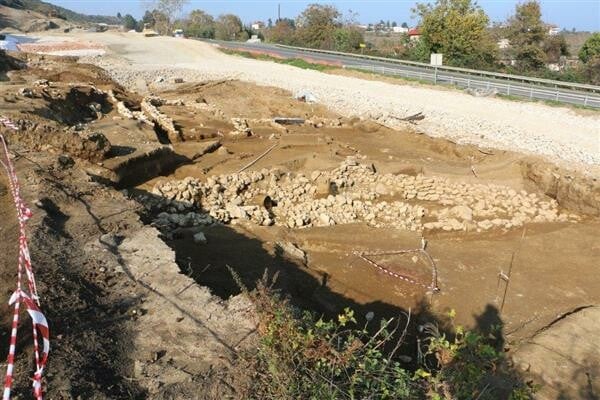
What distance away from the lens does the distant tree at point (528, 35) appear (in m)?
34.8

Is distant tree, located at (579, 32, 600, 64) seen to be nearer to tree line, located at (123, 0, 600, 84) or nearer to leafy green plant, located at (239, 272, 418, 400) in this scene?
tree line, located at (123, 0, 600, 84)

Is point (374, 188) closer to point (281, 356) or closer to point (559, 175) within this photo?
point (559, 175)

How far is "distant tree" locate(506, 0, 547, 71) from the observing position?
1372 inches

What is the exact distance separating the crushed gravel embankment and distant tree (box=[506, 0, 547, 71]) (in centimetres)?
1532

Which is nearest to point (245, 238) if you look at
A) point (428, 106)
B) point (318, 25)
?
point (428, 106)

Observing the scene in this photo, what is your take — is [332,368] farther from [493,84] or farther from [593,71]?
[593,71]

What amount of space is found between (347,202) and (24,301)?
24.8 feet

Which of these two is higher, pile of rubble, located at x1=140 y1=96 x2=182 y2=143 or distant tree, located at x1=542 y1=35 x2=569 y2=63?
distant tree, located at x1=542 y1=35 x2=569 y2=63

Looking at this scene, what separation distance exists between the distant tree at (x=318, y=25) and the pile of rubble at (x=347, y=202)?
134ft

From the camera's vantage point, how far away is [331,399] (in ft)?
13.3

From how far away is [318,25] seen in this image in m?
52.3

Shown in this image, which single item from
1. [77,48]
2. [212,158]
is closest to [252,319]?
[212,158]

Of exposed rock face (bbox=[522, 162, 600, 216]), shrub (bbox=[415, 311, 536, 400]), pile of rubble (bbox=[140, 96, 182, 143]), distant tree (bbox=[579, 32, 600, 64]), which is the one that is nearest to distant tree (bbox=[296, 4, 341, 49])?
distant tree (bbox=[579, 32, 600, 64])

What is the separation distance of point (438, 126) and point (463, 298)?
10.8 meters
